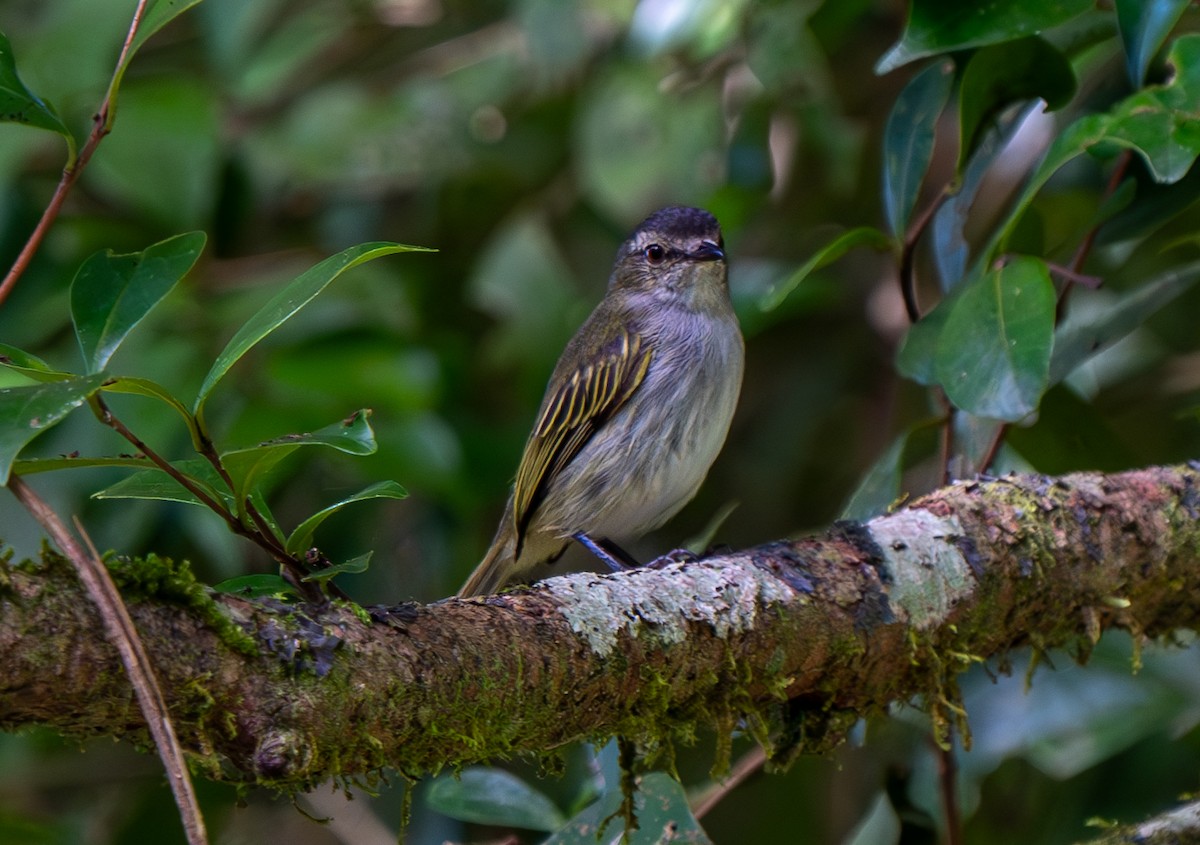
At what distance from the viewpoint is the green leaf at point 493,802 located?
2.72m

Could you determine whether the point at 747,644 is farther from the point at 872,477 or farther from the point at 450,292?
the point at 450,292

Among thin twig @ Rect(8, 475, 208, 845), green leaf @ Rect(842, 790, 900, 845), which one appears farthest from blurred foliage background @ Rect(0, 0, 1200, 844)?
thin twig @ Rect(8, 475, 208, 845)

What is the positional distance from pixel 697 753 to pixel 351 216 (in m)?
2.57

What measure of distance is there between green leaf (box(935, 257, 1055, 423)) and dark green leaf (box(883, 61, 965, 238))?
494mm

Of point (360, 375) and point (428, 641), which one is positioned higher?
point (428, 641)

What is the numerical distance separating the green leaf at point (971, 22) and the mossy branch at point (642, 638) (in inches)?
38.9

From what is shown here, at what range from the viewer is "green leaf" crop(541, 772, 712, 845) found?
7.98ft

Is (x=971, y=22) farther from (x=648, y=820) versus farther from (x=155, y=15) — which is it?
(x=648, y=820)

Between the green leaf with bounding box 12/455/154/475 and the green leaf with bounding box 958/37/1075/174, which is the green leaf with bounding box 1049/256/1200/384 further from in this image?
the green leaf with bounding box 12/455/154/475

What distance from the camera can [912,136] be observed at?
322 centimetres

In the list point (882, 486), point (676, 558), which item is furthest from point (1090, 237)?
point (676, 558)

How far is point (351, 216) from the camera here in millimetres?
5035

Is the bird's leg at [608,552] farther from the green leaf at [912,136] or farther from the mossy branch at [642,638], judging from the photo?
the green leaf at [912,136]

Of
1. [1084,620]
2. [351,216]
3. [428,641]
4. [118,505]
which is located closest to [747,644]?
[428,641]
